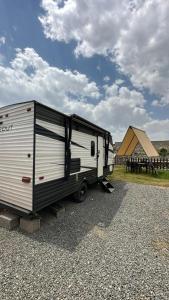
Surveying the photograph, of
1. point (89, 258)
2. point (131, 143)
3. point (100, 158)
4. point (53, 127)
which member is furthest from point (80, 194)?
point (131, 143)

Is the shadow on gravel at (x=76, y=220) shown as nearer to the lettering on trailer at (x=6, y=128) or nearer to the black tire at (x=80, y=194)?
the black tire at (x=80, y=194)

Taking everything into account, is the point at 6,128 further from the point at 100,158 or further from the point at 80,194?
the point at 100,158

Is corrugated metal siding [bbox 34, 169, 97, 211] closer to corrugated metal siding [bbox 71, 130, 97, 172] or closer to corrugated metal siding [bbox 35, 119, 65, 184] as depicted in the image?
corrugated metal siding [bbox 35, 119, 65, 184]

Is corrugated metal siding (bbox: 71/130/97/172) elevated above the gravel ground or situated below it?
above

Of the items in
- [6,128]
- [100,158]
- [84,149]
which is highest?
[6,128]

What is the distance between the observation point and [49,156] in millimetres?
5172

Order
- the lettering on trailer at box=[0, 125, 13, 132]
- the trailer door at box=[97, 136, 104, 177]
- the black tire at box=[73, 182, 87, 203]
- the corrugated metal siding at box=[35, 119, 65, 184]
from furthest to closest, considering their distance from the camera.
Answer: the trailer door at box=[97, 136, 104, 177], the black tire at box=[73, 182, 87, 203], the lettering on trailer at box=[0, 125, 13, 132], the corrugated metal siding at box=[35, 119, 65, 184]

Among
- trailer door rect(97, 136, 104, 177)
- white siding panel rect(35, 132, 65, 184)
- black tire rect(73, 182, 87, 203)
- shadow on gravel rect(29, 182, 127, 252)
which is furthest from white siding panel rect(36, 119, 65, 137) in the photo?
trailer door rect(97, 136, 104, 177)

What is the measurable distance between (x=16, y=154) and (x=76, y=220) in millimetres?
2570

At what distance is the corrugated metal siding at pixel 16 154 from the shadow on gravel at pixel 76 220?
884 mm

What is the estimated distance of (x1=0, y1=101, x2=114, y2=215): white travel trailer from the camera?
4613 mm

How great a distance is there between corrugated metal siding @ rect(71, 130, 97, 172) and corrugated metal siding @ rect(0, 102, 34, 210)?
1.99 m

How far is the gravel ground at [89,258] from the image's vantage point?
2923mm

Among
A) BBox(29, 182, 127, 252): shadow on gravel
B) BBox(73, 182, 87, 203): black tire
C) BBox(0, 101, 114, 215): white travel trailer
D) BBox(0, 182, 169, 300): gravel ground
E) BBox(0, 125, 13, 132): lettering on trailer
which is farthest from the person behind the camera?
BBox(73, 182, 87, 203): black tire
